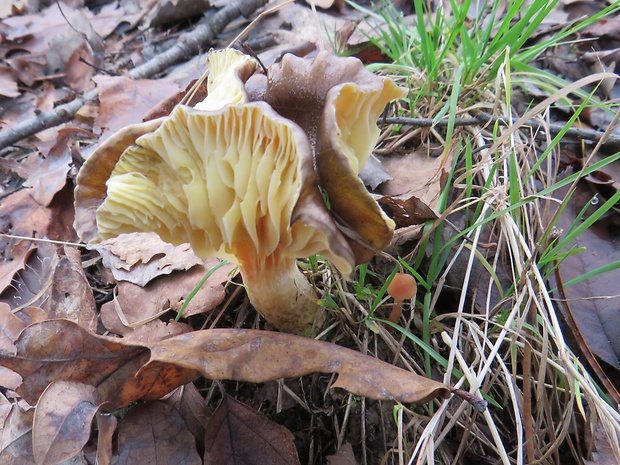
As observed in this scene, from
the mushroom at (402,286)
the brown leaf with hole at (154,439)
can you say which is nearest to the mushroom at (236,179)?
the mushroom at (402,286)

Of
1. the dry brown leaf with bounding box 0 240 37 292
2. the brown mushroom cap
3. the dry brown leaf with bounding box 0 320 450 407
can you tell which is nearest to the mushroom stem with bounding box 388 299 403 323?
the dry brown leaf with bounding box 0 320 450 407

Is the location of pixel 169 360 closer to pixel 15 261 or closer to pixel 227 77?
pixel 227 77

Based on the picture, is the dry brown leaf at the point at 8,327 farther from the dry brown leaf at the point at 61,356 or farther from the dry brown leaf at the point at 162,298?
the dry brown leaf at the point at 61,356

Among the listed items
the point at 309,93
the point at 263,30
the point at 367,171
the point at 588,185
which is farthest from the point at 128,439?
the point at 263,30

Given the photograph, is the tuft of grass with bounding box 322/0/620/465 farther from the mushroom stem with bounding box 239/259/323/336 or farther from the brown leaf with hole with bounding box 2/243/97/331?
the brown leaf with hole with bounding box 2/243/97/331

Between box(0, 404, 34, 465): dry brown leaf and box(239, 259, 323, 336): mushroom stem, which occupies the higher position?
box(239, 259, 323, 336): mushroom stem

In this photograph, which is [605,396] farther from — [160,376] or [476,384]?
[160,376]
